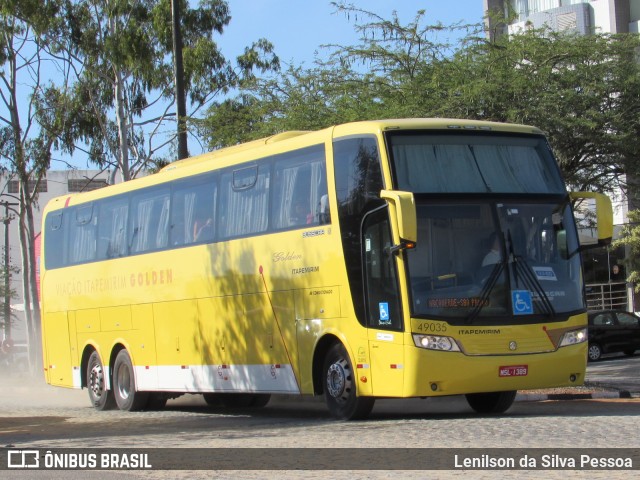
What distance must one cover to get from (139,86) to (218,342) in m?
24.0

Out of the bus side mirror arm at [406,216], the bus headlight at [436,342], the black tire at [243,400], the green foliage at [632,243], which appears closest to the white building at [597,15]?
the green foliage at [632,243]

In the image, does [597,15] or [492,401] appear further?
[597,15]

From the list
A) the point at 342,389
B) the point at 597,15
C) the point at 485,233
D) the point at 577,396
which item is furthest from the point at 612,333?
the point at 485,233

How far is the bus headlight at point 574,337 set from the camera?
48.4 ft

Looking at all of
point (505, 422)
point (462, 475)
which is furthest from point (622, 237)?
point (462, 475)

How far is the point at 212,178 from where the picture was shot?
18.2 m

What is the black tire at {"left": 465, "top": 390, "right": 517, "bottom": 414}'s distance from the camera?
52.6ft

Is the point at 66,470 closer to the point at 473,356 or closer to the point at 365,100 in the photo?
the point at 473,356

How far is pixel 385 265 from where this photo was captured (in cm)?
1446

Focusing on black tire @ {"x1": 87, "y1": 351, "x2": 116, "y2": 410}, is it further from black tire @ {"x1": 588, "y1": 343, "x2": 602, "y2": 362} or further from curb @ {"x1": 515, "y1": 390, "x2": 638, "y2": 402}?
black tire @ {"x1": 588, "y1": 343, "x2": 602, "y2": 362}

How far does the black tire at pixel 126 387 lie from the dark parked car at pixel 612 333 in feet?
58.0

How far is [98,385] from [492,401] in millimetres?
8756

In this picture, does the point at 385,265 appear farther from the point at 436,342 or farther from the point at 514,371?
the point at 514,371

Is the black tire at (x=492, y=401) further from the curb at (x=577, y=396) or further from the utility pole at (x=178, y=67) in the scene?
the utility pole at (x=178, y=67)
